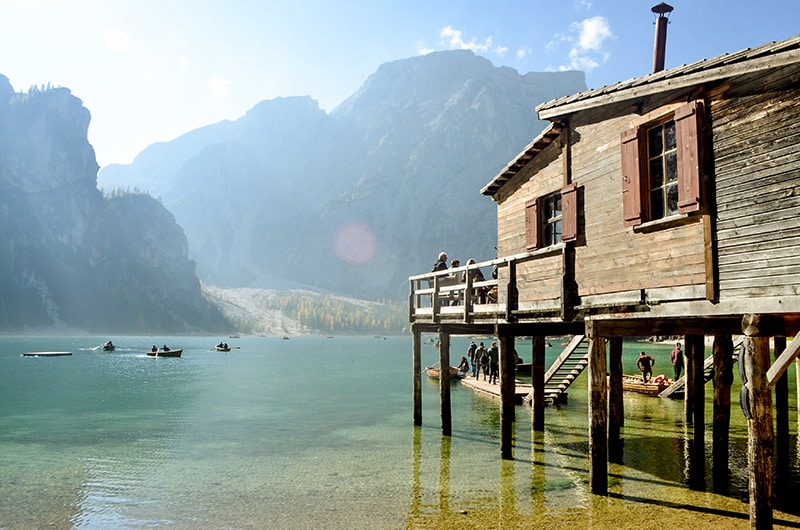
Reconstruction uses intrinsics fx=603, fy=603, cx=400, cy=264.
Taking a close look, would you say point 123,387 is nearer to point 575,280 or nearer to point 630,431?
point 630,431

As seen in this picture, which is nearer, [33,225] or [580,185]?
[580,185]

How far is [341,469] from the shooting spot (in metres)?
16.7

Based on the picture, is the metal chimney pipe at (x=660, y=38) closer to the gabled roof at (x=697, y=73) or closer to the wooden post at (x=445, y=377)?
the gabled roof at (x=697, y=73)

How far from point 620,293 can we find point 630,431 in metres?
10.8

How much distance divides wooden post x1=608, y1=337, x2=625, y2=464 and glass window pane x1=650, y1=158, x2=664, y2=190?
19.2 feet

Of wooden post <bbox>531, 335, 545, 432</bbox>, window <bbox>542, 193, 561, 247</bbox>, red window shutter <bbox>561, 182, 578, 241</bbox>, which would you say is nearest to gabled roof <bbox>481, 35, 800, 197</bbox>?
window <bbox>542, 193, 561, 247</bbox>

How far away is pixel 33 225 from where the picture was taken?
190875 millimetres

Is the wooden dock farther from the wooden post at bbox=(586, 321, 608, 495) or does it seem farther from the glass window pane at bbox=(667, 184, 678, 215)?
the glass window pane at bbox=(667, 184, 678, 215)

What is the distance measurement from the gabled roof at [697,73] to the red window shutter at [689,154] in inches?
19.8

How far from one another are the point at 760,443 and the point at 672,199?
468 centimetres

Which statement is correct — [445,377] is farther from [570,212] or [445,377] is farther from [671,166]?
[671,166]

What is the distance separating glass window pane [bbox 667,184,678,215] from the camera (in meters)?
11.5

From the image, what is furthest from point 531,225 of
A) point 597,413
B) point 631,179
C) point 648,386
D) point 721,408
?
point 648,386

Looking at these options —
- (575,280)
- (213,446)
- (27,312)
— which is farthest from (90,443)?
(27,312)
